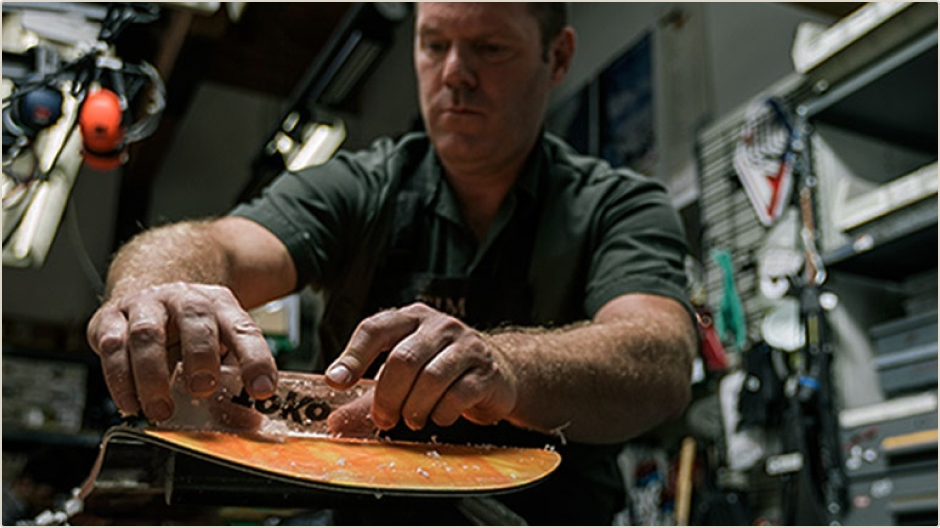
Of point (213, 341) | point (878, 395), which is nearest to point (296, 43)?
point (878, 395)

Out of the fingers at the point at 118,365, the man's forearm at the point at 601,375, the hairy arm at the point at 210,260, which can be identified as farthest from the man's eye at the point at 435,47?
the fingers at the point at 118,365

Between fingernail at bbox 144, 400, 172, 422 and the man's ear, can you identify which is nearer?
fingernail at bbox 144, 400, 172, 422

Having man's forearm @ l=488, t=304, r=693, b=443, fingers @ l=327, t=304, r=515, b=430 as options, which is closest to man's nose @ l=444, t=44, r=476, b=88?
man's forearm @ l=488, t=304, r=693, b=443

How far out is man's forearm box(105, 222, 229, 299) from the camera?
1.10 m

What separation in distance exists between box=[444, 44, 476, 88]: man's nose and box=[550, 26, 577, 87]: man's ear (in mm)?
258

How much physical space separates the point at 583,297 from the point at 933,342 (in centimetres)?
130

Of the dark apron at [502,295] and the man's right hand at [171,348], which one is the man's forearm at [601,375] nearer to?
the dark apron at [502,295]

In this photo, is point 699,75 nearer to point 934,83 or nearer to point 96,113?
point 934,83

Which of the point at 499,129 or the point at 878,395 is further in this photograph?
the point at 878,395

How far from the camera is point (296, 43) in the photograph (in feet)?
20.4

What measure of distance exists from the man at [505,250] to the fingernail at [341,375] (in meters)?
0.17

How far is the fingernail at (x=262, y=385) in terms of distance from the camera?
82cm

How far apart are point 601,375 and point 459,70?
0.59 meters

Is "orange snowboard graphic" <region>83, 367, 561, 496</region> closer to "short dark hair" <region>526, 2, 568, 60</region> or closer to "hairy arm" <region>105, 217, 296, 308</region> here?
"hairy arm" <region>105, 217, 296, 308</region>
